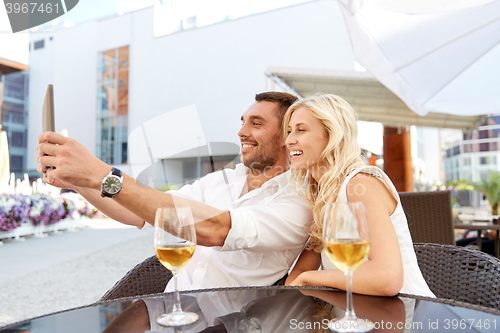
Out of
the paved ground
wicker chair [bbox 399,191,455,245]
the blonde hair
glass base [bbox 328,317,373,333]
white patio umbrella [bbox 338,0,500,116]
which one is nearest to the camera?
glass base [bbox 328,317,373,333]

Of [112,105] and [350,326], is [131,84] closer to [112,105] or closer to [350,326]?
[112,105]

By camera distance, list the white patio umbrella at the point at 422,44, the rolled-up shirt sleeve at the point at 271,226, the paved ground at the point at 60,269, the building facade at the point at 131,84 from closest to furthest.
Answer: the building facade at the point at 131,84 < the rolled-up shirt sleeve at the point at 271,226 < the white patio umbrella at the point at 422,44 < the paved ground at the point at 60,269

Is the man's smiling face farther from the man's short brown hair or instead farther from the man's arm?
the man's arm

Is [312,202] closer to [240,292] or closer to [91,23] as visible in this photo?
[240,292]

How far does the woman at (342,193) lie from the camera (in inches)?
32.7

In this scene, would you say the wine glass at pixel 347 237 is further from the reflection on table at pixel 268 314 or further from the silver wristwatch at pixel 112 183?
the silver wristwatch at pixel 112 183

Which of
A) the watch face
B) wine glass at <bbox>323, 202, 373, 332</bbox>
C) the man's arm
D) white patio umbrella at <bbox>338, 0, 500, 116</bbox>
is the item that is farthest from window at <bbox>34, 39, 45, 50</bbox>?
white patio umbrella at <bbox>338, 0, 500, 116</bbox>

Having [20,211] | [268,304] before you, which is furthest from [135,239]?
[268,304]

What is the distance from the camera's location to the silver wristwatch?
2.38 ft

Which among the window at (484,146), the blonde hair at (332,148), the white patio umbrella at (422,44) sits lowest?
the blonde hair at (332,148)

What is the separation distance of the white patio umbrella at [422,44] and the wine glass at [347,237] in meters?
1.44

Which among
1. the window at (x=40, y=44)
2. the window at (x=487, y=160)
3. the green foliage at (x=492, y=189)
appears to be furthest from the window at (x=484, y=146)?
the window at (x=40, y=44)

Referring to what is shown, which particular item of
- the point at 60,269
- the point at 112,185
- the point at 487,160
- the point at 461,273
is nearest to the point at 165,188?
the point at 112,185

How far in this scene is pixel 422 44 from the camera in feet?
7.34
